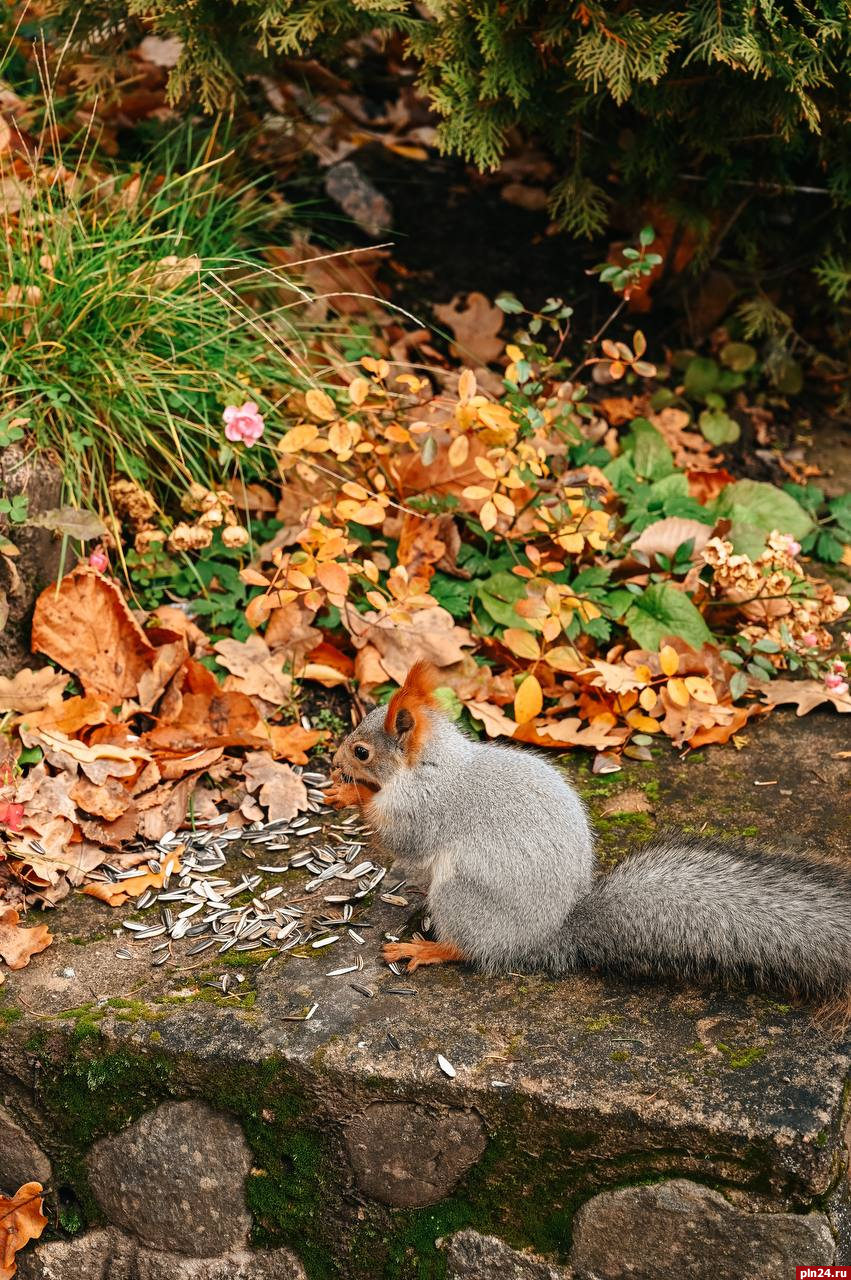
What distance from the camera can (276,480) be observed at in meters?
4.23

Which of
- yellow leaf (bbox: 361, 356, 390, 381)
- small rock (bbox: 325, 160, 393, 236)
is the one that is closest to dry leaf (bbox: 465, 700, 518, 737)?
yellow leaf (bbox: 361, 356, 390, 381)

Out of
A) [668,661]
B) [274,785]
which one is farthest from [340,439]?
[668,661]

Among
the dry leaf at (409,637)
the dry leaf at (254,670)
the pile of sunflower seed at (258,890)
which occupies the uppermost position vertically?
the dry leaf at (409,637)

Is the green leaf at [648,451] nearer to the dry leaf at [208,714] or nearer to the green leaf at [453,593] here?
the green leaf at [453,593]

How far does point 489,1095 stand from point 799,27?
3.24 metres

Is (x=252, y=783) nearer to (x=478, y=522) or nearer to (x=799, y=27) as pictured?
(x=478, y=522)

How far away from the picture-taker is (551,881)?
2611mm

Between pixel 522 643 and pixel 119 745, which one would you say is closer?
pixel 119 745

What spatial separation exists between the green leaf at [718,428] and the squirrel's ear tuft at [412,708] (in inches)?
92.8

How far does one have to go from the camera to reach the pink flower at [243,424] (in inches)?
145

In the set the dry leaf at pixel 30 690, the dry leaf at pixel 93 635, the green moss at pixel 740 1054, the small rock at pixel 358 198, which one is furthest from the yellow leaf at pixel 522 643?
the small rock at pixel 358 198

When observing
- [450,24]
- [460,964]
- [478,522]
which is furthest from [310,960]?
[450,24]

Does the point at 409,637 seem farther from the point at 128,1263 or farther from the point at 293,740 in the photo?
the point at 128,1263

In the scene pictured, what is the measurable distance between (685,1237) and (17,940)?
5.19 feet
